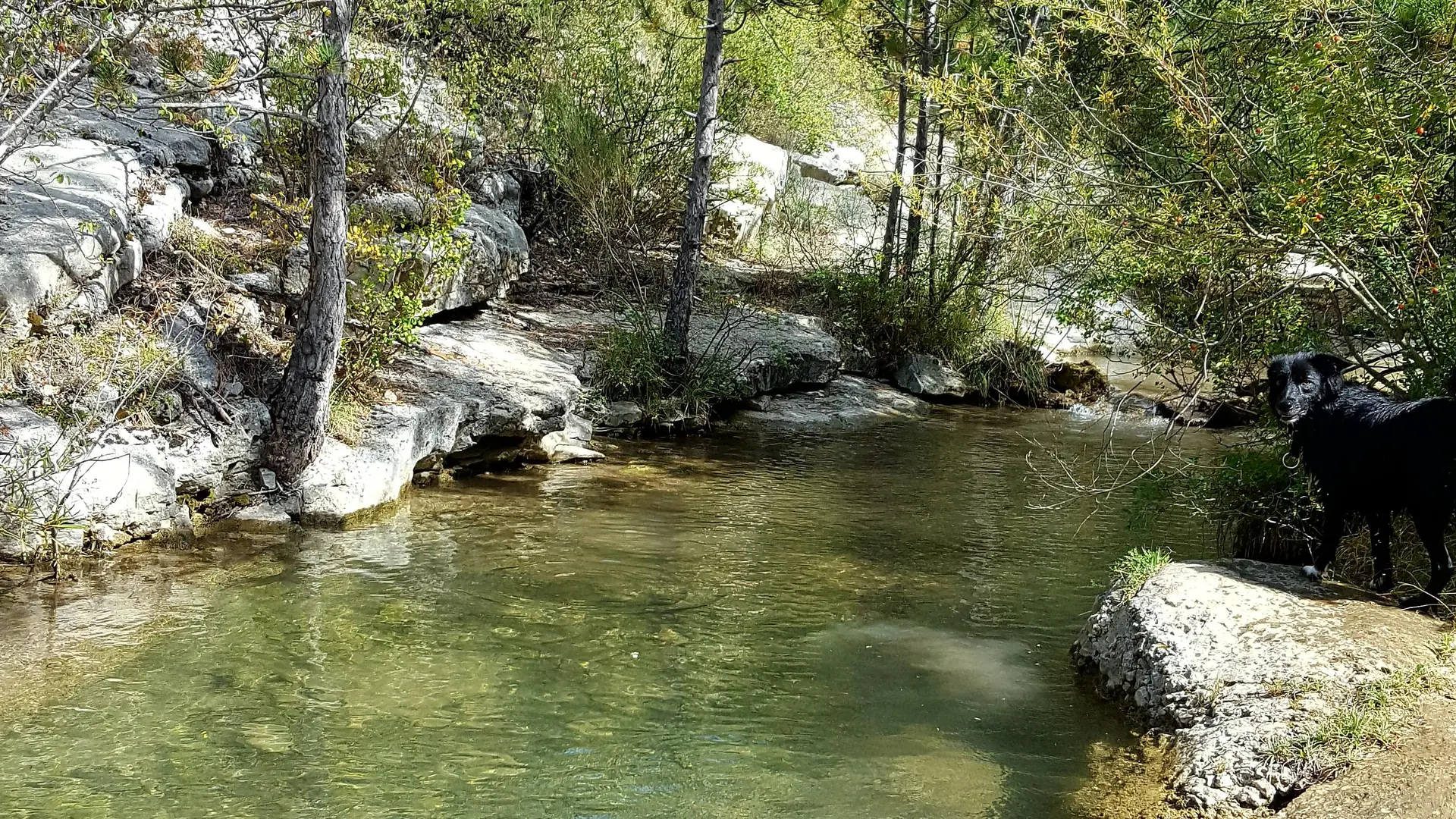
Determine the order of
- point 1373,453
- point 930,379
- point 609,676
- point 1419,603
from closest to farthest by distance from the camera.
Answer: point 1373,453
point 1419,603
point 609,676
point 930,379

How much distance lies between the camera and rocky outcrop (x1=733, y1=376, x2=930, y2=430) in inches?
540

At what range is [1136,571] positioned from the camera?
571 cm

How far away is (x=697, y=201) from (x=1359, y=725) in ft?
30.0

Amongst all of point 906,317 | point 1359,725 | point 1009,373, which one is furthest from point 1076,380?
point 1359,725

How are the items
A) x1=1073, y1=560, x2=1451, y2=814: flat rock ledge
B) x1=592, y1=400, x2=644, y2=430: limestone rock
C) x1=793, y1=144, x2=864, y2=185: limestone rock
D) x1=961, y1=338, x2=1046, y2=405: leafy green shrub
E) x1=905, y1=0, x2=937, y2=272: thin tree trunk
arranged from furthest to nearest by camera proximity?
x1=793, y1=144, x2=864, y2=185: limestone rock, x1=961, y1=338, x2=1046, y2=405: leafy green shrub, x1=905, y1=0, x2=937, y2=272: thin tree trunk, x1=592, y1=400, x2=644, y2=430: limestone rock, x1=1073, y1=560, x2=1451, y2=814: flat rock ledge

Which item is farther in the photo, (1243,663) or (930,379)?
(930,379)

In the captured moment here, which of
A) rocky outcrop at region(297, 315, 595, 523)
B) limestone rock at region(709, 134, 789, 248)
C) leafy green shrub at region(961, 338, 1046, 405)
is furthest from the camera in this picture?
limestone rock at region(709, 134, 789, 248)

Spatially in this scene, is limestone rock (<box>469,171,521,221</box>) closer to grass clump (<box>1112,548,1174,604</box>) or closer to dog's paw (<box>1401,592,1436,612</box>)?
grass clump (<box>1112,548,1174,604</box>)

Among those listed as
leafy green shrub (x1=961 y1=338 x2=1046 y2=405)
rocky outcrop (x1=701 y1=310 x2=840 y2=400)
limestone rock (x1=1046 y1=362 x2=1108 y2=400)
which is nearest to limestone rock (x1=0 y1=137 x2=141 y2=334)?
rocky outcrop (x1=701 y1=310 x2=840 y2=400)

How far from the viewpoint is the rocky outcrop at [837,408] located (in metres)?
13.7

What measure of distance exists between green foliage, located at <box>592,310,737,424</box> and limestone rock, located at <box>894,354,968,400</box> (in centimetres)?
409

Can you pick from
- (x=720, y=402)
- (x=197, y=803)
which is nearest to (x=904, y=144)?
(x=720, y=402)

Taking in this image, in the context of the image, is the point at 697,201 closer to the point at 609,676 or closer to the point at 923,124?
the point at 923,124

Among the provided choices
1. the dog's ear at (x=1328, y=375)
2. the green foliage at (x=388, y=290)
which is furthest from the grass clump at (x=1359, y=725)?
the green foliage at (x=388, y=290)
